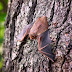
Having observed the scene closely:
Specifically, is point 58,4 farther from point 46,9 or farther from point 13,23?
point 13,23

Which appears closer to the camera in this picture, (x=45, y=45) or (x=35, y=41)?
(x=45, y=45)

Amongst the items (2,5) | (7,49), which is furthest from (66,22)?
(2,5)

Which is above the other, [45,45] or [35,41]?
[35,41]
